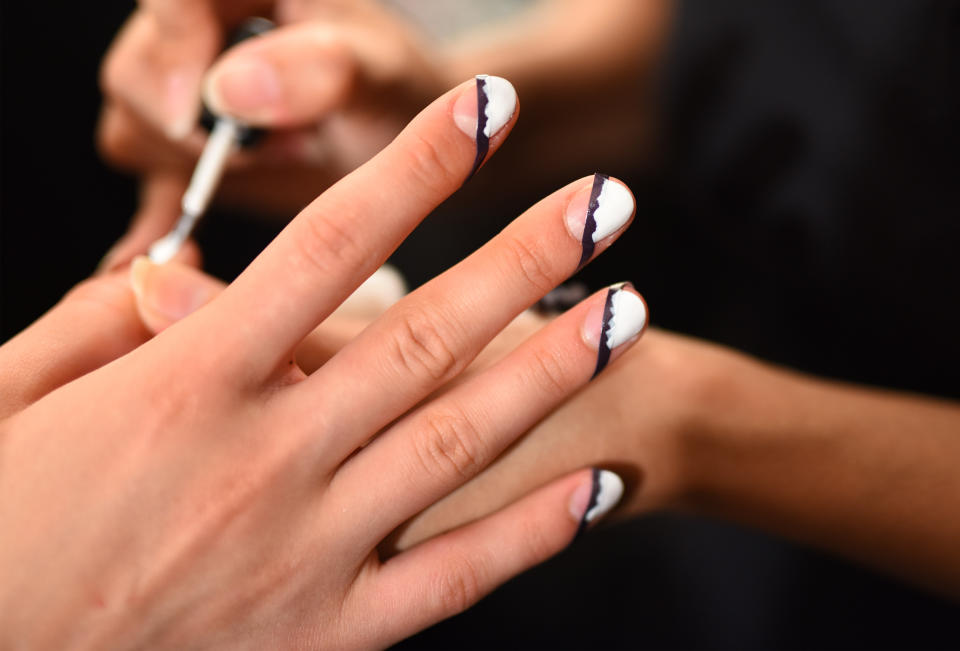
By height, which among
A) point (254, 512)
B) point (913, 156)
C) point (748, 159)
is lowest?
point (254, 512)

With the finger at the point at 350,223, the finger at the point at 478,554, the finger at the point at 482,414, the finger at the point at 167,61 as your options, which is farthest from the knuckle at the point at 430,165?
the finger at the point at 167,61

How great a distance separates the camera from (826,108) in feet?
2.49

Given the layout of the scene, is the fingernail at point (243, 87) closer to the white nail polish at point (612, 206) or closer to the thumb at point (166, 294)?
the thumb at point (166, 294)

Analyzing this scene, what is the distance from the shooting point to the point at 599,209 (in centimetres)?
43

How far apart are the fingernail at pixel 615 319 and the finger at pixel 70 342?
1.07 feet

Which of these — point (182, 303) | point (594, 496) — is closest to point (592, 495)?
point (594, 496)

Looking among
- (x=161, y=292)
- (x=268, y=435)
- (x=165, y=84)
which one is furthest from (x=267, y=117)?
(x=268, y=435)

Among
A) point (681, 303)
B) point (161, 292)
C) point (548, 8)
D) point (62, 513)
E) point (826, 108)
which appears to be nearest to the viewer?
point (62, 513)

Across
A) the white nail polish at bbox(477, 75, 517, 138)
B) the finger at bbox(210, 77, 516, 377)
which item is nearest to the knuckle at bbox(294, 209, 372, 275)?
the finger at bbox(210, 77, 516, 377)

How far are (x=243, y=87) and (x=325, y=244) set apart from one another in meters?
0.28

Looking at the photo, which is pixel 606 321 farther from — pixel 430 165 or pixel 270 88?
pixel 270 88

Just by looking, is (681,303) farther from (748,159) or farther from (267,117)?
(267,117)

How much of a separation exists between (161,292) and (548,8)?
2.67 ft

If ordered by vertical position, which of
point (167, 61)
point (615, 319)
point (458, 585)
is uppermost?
point (167, 61)
